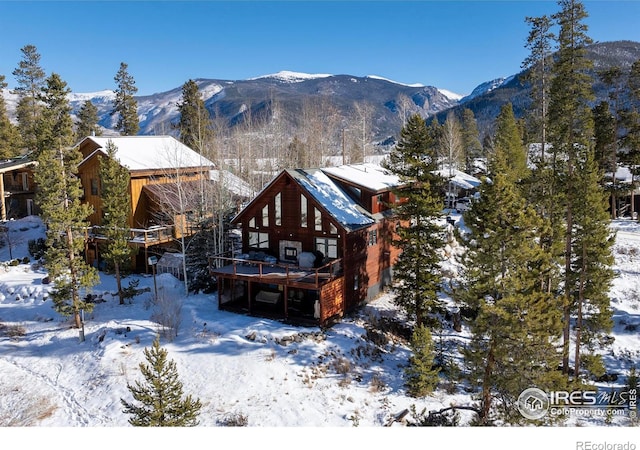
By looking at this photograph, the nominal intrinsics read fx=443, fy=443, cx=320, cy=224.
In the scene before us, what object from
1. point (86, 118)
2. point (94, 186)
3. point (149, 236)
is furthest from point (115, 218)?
point (86, 118)

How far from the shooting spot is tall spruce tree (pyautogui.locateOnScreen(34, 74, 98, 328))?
19953mm

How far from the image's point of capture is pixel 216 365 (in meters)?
17.8

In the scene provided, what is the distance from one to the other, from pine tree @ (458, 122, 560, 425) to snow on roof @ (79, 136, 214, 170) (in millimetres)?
21742

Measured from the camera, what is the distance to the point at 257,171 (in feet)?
148

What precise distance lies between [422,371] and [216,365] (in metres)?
8.26

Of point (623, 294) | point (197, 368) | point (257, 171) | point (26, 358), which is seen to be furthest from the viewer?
point (257, 171)

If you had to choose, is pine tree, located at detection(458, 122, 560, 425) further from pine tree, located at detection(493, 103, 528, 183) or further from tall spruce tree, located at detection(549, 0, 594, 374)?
pine tree, located at detection(493, 103, 528, 183)

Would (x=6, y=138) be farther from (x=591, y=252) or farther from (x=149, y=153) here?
(x=591, y=252)

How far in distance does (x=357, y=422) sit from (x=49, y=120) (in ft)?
60.5

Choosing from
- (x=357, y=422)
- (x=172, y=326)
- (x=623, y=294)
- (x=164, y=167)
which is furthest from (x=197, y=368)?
(x=623, y=294)

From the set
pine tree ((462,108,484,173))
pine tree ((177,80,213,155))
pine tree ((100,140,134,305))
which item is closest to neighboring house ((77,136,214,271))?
pine tree ((100,140,134,305))
